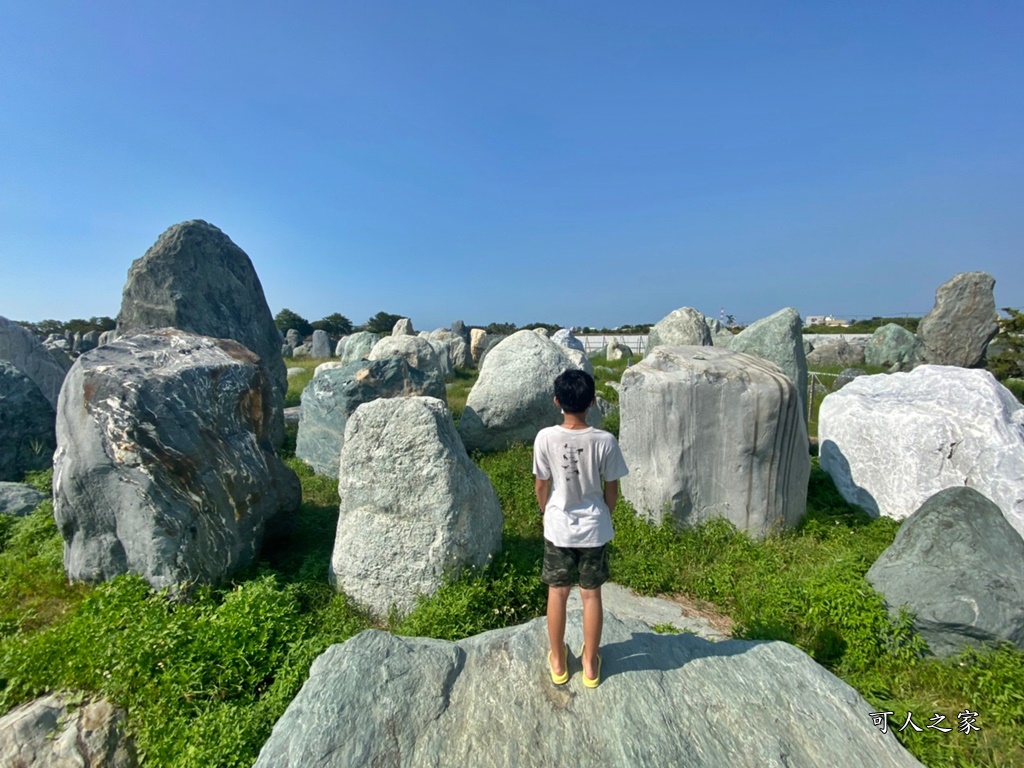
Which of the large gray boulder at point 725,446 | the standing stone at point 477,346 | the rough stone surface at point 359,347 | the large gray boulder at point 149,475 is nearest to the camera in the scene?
the large gray boulder at point 149,475

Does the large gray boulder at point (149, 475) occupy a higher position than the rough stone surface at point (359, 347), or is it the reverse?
the rough stone surface at point (359, 347)

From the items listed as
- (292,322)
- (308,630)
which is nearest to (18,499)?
(308,630)

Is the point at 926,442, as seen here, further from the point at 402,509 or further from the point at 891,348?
the point at 891,348

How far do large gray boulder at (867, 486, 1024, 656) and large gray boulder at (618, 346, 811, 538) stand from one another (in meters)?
1.58

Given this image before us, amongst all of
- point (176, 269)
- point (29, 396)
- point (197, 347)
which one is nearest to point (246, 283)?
point (176, 269)

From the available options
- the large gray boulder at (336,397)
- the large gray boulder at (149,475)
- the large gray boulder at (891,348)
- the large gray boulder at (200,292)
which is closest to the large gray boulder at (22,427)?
the large gray boulder at (200,292)

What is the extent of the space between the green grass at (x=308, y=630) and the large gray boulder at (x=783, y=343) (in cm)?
521

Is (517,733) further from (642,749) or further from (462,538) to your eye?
(462,538)

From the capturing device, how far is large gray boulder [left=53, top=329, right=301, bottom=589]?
15.3ft

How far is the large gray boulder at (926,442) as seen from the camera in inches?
245

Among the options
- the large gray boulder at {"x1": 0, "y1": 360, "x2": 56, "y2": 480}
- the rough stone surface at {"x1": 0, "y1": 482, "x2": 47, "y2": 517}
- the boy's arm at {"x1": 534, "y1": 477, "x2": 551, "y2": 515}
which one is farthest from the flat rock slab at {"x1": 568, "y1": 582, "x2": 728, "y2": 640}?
the large gray boulder at {"x1": 0, "y1": 360, "x2": 56, "y2": 480}

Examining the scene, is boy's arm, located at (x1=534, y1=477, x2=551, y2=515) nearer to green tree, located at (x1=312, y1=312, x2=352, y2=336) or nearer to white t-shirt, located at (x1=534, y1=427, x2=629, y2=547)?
white t-shirt, located at (x1=534, y1=427, x2=629, y2=547)

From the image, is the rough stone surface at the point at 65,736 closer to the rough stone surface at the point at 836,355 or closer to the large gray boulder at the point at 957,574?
the large gray boulder at the point at 957,574

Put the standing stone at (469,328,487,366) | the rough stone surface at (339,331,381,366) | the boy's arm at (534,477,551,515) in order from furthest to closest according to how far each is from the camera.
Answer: the standing stone at (469,328,487,366) < the rough stone surface at (339,331,381,366) < the boy's arm at (534,477,551,515)
